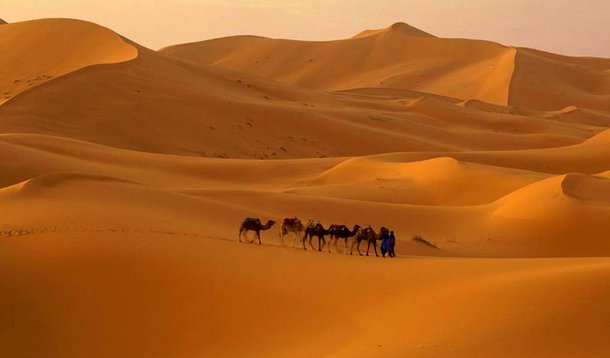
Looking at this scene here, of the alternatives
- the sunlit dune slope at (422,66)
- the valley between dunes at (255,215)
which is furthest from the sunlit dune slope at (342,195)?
the sunlit dune slope at (422,66)

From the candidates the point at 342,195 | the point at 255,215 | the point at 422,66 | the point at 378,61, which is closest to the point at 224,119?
the point at 342,195

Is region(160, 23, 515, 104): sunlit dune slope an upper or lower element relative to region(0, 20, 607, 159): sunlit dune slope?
upper

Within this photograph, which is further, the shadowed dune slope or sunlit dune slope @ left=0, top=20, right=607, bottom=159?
the shadowed dune slope

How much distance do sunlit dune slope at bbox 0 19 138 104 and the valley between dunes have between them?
20cm

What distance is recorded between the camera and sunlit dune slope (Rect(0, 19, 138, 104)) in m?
42.9

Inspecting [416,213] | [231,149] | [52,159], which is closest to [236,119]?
[231,149]

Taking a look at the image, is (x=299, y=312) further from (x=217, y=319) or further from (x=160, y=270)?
(x=160, y=270)

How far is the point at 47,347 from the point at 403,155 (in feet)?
75.8

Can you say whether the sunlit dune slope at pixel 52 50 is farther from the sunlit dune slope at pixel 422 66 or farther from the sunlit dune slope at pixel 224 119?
the sunlit dune slope at pixel 422 66

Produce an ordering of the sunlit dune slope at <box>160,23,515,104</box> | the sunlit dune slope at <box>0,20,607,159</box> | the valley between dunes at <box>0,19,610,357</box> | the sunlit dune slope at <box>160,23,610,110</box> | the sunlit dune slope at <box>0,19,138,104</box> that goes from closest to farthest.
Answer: the valley between dunes at <box>0,19,610,357</box> < the sunlit dune slope at <box>0,20,607,159</box> < the sunlit dune slope at <box>0,19,138,104</box> < the sunlit dune slope at <box>160,23,610,110</box> < the sunlit dune slope at <box>160,23,515,104</box>

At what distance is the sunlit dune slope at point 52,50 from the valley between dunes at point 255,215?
198 mm

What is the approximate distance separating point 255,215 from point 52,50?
33.0 metres

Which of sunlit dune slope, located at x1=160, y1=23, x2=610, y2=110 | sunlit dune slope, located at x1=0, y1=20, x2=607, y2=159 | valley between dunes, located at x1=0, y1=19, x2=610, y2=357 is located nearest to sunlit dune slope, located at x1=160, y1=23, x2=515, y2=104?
sunlit dune slope, located at x1=160, y1=23, x2=610, y2=110

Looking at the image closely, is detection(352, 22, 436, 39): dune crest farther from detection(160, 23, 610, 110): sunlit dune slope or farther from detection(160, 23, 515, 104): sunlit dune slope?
detection(160, 23, 610, 110): sunlit dune slope
